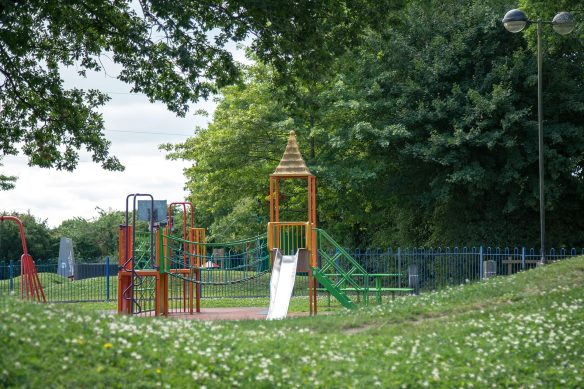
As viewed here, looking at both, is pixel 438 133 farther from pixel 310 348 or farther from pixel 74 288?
pixel 310 348

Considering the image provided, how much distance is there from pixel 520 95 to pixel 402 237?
9333mm

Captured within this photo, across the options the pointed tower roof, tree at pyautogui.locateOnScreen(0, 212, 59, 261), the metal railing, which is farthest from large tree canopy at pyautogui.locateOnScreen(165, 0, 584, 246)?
tree at pyautogui.locateOnScreen(0, 212, 59, 261)

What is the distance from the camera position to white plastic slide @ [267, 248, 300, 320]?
17.9 meters

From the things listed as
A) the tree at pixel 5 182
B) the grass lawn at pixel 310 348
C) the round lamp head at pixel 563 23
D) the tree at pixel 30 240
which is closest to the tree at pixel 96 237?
the tree at pixel 30 240

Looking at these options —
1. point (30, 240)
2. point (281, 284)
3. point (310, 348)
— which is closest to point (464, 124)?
point (281, 284)

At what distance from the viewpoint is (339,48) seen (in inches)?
783

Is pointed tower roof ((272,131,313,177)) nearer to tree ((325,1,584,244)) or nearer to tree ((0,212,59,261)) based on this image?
tree ((325,1,584,244))

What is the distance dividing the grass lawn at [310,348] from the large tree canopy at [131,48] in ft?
23.6

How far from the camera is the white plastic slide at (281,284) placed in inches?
706

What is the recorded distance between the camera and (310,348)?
442 inches

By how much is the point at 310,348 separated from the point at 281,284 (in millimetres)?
7985

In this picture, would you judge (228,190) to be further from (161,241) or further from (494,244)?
(161,241)

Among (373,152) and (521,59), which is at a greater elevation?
(521,59)

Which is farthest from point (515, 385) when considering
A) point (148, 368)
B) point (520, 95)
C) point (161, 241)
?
point (520, 95)
